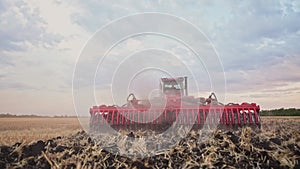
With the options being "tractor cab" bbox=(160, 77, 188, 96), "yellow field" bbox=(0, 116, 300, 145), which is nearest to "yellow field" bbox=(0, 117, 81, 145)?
"yellow field" bbox=(0, 116, 300, 145)

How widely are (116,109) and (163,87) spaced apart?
13.4 ft

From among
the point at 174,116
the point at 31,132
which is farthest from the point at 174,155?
the point at 31,132

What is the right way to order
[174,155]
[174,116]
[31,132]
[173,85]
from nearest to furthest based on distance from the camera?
1. [174,155]
2. [174,116]
3. [31,132]
4. [173,85]

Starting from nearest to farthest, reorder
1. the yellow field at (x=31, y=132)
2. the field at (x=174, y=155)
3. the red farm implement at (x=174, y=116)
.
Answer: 1. the field at (x=174, y=155)
2. the yellow field at (x=31, y=132)
3. the red farm implement at (x=174, y=116)

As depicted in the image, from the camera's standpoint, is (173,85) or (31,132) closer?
(31,132)

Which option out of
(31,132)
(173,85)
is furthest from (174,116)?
(31,132)

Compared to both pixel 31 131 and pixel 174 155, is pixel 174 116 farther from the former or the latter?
pixel 31 131

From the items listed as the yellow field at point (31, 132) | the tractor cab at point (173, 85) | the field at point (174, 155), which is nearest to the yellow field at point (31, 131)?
the yellow field at point (31, 132)

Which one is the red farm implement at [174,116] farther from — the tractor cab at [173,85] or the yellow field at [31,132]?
the tractor cab at [173,85]

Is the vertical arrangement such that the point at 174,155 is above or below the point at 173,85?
below

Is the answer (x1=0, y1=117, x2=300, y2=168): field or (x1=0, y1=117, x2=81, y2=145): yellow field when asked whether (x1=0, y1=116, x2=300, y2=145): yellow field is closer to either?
(x1=0, y1=117, x2=81, y2=145): yellow field

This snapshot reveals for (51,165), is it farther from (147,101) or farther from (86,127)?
(147,101)

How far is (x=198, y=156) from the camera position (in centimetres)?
568

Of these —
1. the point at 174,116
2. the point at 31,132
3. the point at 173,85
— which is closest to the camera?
the point at 174,116
